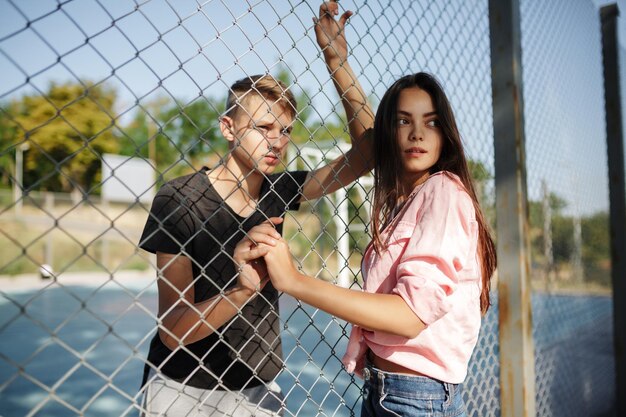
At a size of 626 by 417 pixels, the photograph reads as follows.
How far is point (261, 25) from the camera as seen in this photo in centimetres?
132

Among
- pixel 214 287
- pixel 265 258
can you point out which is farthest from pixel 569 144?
pixel 265 258

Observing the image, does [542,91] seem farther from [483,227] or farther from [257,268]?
[257,268]

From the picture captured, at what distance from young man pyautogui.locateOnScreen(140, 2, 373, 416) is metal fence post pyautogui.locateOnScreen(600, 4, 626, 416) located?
2.66 m

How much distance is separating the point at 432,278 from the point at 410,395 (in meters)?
0.38

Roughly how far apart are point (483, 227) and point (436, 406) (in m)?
0.51

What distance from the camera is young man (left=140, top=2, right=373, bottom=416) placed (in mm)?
1269

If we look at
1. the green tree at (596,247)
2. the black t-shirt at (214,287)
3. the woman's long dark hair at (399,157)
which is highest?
the green tree at (596,247)

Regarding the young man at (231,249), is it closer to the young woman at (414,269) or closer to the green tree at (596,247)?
the young woman at (414,269)

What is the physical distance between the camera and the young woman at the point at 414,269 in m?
1.17

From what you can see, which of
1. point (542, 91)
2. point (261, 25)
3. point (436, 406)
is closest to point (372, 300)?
point (436, 406)

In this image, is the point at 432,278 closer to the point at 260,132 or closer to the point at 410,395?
the point at 410,395

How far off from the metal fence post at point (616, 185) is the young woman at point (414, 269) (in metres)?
2.50

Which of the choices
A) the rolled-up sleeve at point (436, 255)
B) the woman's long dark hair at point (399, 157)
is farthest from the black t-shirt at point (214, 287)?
the rolled-up sleeve at point (436, 255)

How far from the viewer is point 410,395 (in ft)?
4.42
